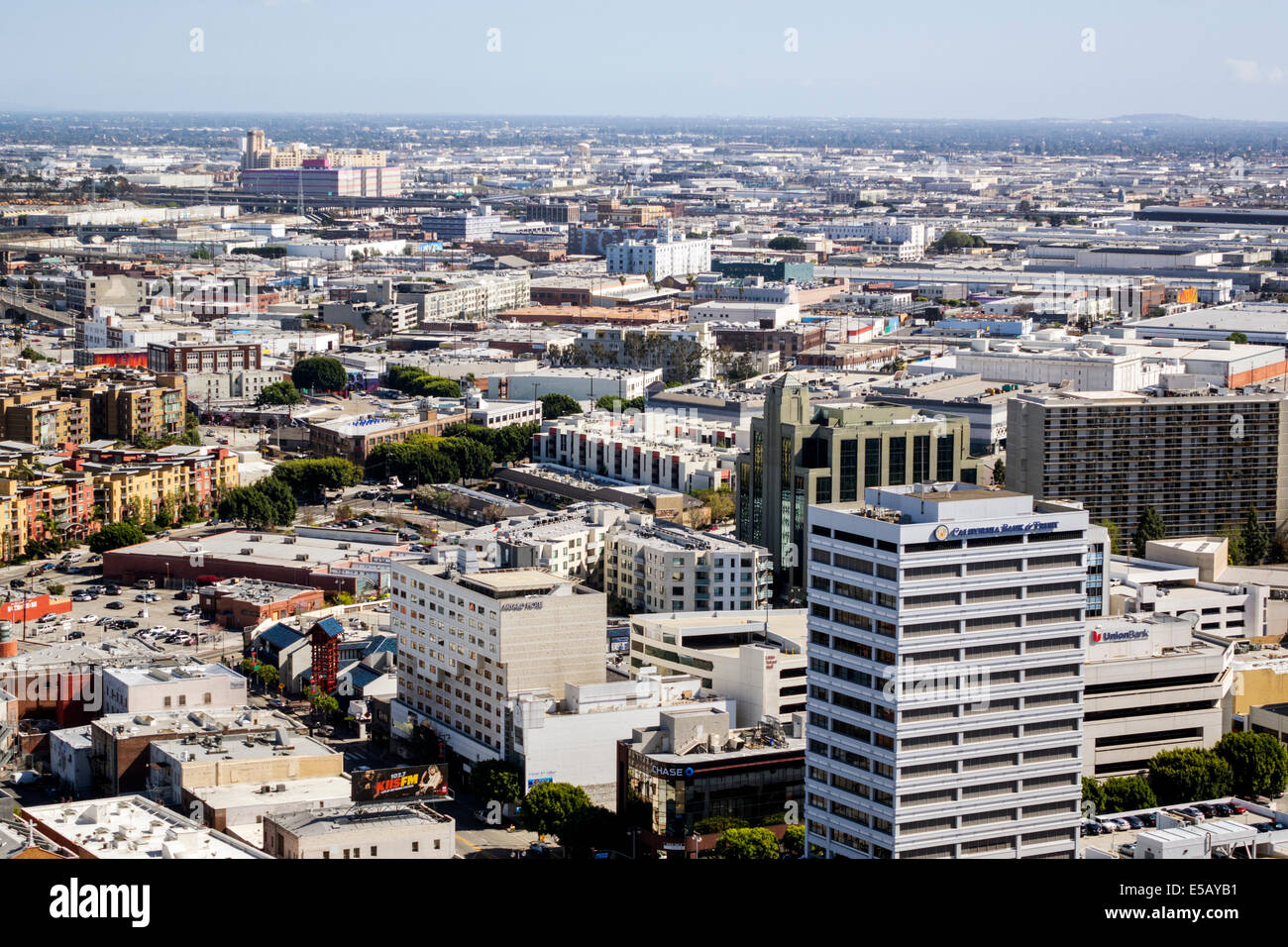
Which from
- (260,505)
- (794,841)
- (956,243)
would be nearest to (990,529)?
(794,841)

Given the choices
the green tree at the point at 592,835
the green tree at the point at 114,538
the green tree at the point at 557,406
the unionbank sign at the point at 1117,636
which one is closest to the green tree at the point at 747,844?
the green tree at the point at 592,835

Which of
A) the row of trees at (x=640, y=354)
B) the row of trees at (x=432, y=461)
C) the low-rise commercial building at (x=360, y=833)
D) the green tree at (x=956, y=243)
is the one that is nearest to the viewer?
the low-rise commercial building at (x=360, y=833)

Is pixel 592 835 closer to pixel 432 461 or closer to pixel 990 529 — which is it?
pixel 990 529

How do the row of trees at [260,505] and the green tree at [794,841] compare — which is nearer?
the green tree at [794,841]

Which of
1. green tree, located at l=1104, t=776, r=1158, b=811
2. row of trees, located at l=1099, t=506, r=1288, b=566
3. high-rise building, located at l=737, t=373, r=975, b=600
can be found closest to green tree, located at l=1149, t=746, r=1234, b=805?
green tree, located at l=1104, t=776, r=1158, b=811

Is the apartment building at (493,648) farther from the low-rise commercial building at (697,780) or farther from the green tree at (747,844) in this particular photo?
the green tree at (747,844)

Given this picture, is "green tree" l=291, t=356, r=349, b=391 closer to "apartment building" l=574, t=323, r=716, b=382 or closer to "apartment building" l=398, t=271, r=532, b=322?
"apartment building" l=574, t=323, r=716, b=382
